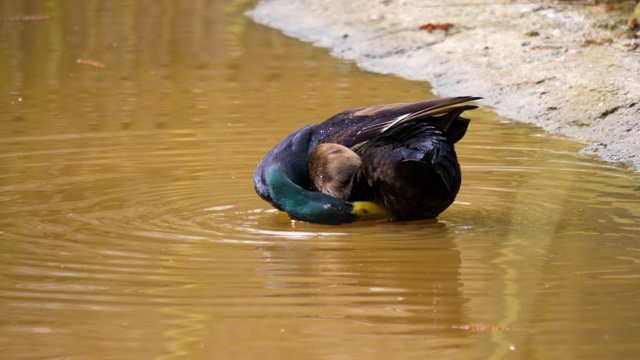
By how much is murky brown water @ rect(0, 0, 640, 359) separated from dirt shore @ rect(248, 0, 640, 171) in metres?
0.37

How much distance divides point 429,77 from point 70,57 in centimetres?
399

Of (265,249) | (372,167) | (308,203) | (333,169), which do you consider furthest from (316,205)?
(265,249)

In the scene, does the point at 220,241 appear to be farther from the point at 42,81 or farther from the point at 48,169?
the point at 42,81

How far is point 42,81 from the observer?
1012 cm

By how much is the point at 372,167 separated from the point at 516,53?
486cm

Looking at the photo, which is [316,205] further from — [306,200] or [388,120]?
[388,120]

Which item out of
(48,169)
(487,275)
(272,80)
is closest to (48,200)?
(48,169)

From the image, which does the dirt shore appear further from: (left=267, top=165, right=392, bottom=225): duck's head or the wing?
(left=267, top=165, right=392, bottom=225): duck's head

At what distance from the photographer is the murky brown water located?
3.66 m

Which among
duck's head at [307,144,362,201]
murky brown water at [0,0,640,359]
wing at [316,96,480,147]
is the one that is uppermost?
wing at [316,96,480,147]

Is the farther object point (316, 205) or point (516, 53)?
point (516, 53)

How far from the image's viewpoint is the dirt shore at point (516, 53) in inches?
305

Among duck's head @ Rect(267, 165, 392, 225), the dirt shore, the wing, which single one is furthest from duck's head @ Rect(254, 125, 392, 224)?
the dirt shore

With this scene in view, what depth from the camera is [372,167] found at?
16.8 ft
